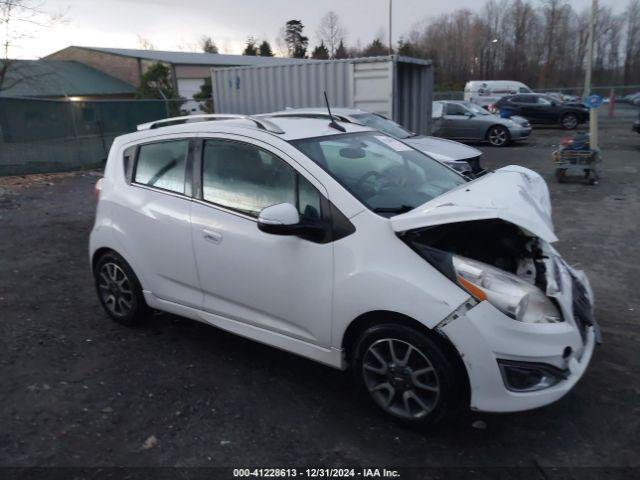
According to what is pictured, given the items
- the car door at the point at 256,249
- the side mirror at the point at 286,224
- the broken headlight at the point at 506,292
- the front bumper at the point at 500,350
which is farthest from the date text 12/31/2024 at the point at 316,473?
the side mirror at the point at 286,224

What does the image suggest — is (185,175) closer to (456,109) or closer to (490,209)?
(490,209)

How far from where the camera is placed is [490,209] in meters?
2.59

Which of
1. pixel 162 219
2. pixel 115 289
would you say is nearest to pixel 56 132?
pixel 115 289

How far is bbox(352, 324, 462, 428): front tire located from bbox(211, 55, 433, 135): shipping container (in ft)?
30.9

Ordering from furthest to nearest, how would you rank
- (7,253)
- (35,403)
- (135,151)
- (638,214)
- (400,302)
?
(638,214), (7,253), (135,151), (35,403), (400,302)

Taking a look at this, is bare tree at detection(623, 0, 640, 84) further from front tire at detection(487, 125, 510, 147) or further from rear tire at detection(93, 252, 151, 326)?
rear tire at detection(93, 252, 151, 326)

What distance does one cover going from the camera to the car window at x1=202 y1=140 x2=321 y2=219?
3.11m

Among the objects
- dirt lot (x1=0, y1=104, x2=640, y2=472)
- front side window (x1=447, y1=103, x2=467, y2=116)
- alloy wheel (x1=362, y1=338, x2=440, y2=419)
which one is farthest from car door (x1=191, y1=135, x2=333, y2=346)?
front side window (x1=447, y1=103, x2=467, y2=116)

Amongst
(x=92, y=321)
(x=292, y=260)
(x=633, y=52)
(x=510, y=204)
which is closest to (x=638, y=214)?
(x=510, y=204)

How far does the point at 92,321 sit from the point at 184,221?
166cm

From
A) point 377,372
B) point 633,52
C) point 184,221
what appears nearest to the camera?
point 377,372

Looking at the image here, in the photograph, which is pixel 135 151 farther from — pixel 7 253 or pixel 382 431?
pixel 7 253

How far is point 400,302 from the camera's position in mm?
2662

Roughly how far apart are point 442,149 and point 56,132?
1027 centimetres
